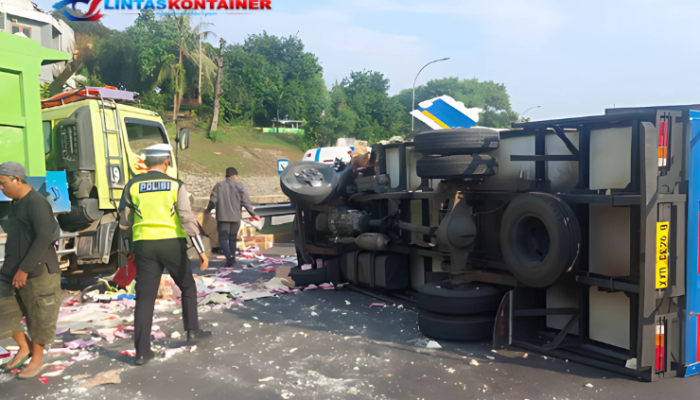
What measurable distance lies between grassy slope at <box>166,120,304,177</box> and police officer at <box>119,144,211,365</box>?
32.3 metres

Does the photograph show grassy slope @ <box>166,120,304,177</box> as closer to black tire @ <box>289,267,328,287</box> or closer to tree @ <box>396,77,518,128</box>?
black tire @ <box>289,267,328,287</box>

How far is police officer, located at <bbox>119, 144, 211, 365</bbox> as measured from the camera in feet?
18.0

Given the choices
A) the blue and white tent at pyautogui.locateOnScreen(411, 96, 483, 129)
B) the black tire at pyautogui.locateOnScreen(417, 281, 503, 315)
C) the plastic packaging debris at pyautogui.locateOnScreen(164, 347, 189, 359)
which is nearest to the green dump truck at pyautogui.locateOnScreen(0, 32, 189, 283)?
the plastic packaging debris at pyautogui.locateOnScreen(164, 347, 189, 359)

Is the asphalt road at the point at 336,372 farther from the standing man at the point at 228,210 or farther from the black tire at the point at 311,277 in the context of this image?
the standing man at the point at 228,210

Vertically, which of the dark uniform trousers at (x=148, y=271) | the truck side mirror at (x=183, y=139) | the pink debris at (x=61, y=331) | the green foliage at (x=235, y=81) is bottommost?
the pink debris at (x=61, y=331)

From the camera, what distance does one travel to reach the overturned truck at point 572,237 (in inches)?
185

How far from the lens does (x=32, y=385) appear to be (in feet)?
15.8

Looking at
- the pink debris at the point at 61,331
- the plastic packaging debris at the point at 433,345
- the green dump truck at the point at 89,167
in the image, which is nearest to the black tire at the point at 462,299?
the plastic packaging debris at the point at 433,345

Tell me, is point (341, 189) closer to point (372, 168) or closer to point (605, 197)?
point (372, 168)

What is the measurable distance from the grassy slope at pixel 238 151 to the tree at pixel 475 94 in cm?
4693

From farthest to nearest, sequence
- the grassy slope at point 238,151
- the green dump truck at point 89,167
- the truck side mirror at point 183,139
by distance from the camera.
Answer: the grassy slope at point 238,151
the truck side mirror at point 183,139
the green dump truck at point 89,167

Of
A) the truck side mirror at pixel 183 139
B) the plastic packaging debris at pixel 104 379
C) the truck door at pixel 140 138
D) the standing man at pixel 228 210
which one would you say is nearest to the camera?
the plastic packaging debris at pixel 104 379

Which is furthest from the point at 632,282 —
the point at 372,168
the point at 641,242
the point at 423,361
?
the point at 372,168

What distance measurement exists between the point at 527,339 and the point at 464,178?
1677 millimetres
